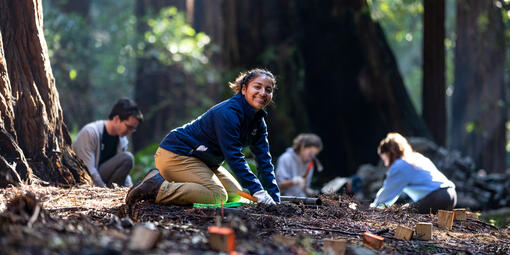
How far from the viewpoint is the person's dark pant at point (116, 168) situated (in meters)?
7.36

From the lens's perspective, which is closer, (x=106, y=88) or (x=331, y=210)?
(x=331, y=210)

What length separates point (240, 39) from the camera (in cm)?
1235

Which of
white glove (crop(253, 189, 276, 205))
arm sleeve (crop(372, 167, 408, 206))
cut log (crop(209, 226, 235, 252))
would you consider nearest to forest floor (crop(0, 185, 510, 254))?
cut log (crop(209, 226, 235, 252))

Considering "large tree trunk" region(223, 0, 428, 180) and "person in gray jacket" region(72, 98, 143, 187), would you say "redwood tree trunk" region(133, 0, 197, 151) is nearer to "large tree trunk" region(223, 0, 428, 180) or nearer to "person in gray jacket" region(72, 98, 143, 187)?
"large tree trunk" region(223, 0, 428, 180)

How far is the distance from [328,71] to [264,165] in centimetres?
697

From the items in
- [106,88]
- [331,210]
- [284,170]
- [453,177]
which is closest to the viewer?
[331,210]

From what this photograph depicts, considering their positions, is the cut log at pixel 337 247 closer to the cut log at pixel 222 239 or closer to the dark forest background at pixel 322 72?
the cut log at pixel 222 239

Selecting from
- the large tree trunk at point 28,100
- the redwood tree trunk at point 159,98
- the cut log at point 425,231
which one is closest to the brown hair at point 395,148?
the cut log at point 425,231

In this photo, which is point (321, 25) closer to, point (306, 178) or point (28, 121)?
point (306, 178)

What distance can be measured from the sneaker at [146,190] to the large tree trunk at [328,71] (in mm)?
6783

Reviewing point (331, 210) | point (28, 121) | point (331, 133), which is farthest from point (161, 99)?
point (331, 210)

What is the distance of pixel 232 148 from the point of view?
199 inches

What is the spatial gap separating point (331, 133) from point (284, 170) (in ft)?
11.8

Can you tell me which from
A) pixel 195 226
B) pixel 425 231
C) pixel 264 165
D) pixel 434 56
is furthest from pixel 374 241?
pixel 434 56
